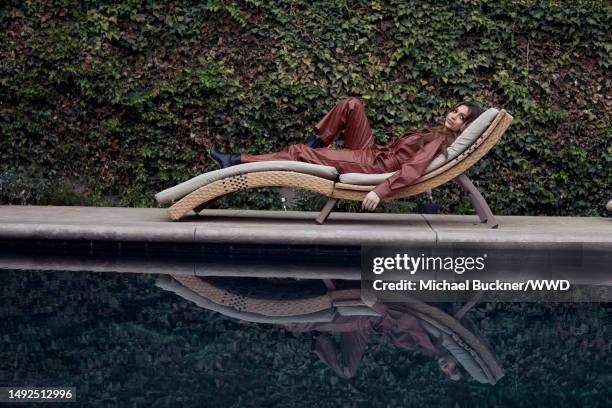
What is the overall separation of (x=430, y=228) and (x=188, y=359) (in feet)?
10.2

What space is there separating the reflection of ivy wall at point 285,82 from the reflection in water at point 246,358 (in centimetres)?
364

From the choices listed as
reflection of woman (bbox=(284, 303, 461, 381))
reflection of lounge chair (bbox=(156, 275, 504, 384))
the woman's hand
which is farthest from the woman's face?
reflection of woman (bbox=(284, 303, 461, 381))

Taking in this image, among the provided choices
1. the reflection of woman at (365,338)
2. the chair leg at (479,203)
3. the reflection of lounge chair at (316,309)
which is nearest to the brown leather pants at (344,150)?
the chair leg at (479,203)

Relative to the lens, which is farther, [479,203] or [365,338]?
[479,203]

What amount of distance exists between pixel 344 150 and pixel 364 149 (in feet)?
0.54

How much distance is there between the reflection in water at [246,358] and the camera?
2.40m

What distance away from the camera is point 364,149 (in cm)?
590

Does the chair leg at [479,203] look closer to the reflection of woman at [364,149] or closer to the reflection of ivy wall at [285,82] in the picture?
the reflection of woman at [364,149]

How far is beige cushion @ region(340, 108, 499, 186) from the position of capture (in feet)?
18.3

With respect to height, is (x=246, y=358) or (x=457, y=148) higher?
(x=457, y=148)

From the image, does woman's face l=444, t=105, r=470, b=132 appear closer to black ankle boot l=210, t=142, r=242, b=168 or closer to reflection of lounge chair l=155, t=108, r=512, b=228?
reflection of lounge chair l=155, t=108, r=512, b=228

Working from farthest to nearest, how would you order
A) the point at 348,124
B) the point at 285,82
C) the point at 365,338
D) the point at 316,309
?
1. the point at 285,82
2. the point at 348,124
3. the point at 316,309
4. the point at 365,338

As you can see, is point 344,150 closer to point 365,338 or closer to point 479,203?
point 479,203

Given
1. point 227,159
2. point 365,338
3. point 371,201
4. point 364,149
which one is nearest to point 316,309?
point 365,338
